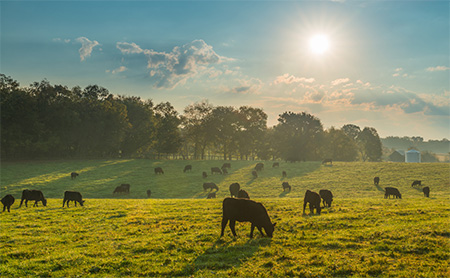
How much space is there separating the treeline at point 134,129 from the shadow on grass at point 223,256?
64.7m

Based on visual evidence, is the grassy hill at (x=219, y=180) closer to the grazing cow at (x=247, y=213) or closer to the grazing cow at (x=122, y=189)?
the grazing cow at (x=122, y=189)

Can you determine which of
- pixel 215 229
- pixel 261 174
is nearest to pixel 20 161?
pixel 261 174

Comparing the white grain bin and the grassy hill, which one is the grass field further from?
the white grain bin

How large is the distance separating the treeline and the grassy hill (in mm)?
10299

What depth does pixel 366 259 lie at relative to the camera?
29.3 ft

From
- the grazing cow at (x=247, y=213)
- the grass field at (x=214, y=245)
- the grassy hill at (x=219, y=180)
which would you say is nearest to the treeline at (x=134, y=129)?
the grassy hill at (x=219, y=180)

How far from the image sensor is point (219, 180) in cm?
5031

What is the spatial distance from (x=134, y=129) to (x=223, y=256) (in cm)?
8928

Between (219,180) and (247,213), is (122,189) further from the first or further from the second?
(247,213)

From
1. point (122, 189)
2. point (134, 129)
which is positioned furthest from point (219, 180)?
point (134, 129)

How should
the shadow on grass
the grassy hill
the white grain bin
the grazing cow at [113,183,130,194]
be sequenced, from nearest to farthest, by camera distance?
the shadow on grass
the grassy hill
the grazing cow at [113,183,130,194]
the white grain bin

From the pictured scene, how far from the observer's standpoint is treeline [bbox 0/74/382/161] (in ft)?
221

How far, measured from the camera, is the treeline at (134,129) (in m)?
67.4

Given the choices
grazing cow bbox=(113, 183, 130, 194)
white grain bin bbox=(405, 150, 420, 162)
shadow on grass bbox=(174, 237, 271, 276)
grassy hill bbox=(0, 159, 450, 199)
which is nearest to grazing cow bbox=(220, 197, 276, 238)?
shadow on grass bbox=(174, 237, 271, 276)
